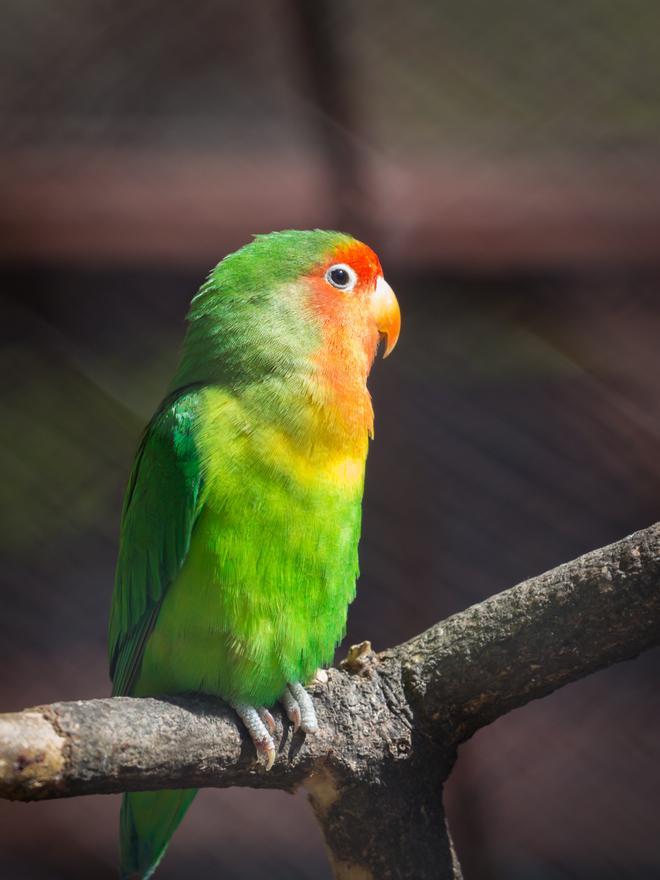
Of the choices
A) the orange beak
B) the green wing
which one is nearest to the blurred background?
the orange beak

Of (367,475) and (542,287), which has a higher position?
(542,287)

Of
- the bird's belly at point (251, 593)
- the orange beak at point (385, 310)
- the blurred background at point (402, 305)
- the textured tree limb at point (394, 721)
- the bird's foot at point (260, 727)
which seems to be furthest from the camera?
the blurred background at point (402, 305)

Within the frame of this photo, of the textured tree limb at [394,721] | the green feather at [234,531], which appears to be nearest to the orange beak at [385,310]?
the green feather at [234,531]

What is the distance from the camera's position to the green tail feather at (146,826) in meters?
2.27

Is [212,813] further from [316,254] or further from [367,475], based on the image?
[316,254]

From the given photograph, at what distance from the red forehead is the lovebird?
0.10 ft

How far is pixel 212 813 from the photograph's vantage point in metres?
3.29

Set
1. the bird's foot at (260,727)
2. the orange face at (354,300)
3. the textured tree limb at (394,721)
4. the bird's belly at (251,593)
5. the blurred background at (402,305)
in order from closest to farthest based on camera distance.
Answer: the textured tree limb at (394,721)
the bird's foot at (260,727)
the bird's belly at (251,593)
the orange face at (354,300)
the blurred background at (402,305)

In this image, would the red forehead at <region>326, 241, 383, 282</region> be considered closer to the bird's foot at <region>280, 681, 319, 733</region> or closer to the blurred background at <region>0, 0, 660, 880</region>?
the blurred background at <region>0, 0, 660, 880</region>

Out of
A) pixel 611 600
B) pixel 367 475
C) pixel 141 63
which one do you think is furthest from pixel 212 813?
pixel 141 63

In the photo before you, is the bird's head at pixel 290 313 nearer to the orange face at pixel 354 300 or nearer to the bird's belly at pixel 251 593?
the orange face at pixel 354 300

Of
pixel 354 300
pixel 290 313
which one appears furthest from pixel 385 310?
pixel 290 313

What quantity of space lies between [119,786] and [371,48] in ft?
8.30

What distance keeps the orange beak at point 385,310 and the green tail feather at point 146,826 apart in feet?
4.02
